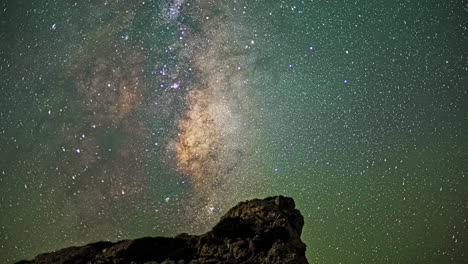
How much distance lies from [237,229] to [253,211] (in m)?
0.26

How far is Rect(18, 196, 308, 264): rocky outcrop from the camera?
4102 mm

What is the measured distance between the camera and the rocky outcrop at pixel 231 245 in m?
4.10

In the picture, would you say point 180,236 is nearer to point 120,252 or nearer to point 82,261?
point 120,252

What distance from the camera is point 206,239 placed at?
4418 mm

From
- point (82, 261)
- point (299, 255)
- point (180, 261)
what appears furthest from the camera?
point (82, 261)

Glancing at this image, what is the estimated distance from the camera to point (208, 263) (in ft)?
13.7

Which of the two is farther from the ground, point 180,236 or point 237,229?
point 237,229

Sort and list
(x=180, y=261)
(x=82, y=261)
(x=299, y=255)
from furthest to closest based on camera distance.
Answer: (x=82, y=261)
(x=180, y=261)
(x=299, y=255)

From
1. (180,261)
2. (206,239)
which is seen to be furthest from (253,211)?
(180,261)

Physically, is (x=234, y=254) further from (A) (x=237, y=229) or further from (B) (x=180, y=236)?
(B) (x=180, y=236)

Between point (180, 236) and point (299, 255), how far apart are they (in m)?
1.46

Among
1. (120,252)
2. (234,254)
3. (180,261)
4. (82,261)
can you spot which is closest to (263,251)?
(234,254)

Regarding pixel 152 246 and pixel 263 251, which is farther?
pixel 152 246

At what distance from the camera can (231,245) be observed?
13.9 feet
